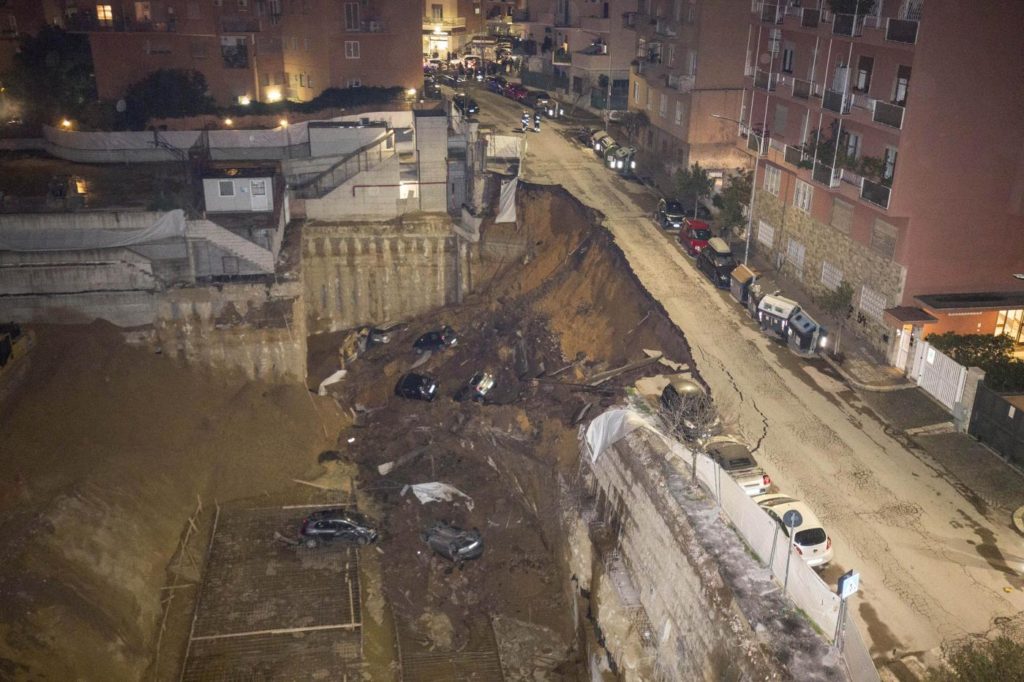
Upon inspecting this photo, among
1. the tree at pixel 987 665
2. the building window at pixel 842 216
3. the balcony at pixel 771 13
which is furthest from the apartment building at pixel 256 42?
the tree at pixel 987 665

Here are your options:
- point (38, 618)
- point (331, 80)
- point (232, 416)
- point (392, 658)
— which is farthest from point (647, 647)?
point (331, 80)

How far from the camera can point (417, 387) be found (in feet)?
143

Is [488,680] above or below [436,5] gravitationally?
below

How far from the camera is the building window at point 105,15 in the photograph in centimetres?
5862

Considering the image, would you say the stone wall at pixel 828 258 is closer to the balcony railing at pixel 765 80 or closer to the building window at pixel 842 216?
the building window at pixel 842 216

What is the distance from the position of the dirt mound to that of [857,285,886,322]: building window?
2655 centimetres

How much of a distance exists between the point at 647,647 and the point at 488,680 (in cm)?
575

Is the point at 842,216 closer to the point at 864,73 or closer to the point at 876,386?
the point at 864,73

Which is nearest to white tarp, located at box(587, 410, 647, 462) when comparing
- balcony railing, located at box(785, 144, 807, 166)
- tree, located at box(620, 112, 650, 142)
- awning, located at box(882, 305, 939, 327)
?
awning, located at box(882, 305, 939, 327)

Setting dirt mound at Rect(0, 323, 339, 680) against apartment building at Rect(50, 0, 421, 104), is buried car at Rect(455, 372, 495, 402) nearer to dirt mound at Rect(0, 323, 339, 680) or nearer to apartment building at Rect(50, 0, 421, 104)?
dirt mound at Rect(0, 323, 339, 680)

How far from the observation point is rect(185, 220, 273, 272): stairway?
44.5m

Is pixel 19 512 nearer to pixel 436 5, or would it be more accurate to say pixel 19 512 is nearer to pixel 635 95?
pixel 635 95

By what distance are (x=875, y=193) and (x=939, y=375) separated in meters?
8.76

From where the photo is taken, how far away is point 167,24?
59719mm
